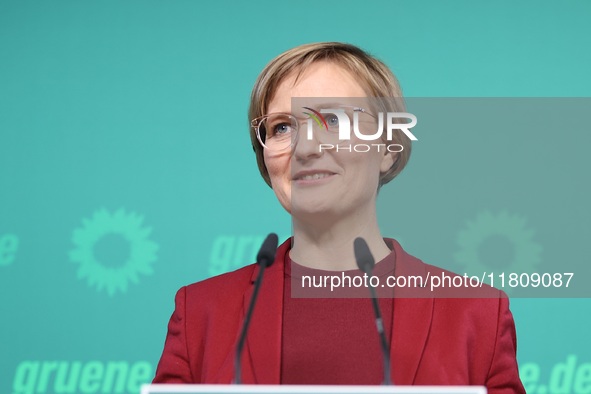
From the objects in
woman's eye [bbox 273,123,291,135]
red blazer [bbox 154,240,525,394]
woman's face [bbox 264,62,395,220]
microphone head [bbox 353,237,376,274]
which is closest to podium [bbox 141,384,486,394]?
microphone head [bbox 353,237,376,274]

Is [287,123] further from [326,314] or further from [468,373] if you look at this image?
[468,373]

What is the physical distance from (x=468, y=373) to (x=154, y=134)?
164 cm

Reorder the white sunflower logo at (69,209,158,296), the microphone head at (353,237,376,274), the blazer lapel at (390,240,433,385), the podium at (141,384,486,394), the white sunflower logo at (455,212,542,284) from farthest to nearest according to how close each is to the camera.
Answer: the white sunflower logo at (69,209,158,296)
the white sunflower logo at (455,212,542,284)
the blazer lapel at (390,240,433,385)
the microphone head at (353,237,376,274)
the podium at (141,384,486,394)

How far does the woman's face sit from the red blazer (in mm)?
142

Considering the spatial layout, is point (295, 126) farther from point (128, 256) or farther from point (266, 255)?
point (128, 256)

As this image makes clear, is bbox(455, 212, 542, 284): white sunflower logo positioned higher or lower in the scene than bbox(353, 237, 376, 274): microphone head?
higher

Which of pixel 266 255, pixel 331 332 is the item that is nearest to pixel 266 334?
pixel 331 332

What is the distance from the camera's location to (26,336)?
9.26 ft

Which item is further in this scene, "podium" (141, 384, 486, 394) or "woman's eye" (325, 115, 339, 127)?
"woman's eye" (325, 115, 339, 127)

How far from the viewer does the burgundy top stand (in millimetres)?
1505

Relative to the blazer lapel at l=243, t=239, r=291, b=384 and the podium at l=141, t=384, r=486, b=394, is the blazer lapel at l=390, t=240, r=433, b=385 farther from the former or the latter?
the podium at l=141, t=384, r=486, b=394

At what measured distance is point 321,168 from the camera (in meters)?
1.53

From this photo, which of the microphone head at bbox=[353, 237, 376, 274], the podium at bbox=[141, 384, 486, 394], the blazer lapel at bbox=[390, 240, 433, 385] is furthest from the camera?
the blazer lapel at bbox=[390, 240, 433, 385]

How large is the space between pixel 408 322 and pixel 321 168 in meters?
0.31
